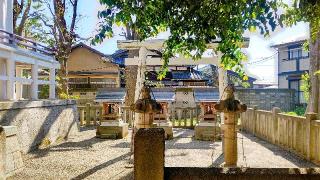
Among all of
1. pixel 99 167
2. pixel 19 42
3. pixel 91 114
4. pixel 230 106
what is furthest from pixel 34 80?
pixel 230 106

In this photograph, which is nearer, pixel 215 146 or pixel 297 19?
pixel 297 19

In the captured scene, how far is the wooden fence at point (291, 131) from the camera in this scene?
8.28m

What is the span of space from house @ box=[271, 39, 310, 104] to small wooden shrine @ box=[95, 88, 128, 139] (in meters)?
21.4

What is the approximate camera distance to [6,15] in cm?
1369

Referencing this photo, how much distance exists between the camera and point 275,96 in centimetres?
2609

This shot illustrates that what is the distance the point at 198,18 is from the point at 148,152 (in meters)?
2.10

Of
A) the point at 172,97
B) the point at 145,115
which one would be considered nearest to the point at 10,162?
the point at 145,115

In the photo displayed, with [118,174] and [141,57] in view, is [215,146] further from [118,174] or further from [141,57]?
[118,174]

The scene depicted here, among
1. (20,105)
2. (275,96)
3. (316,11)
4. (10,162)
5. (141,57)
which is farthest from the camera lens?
(275,96)

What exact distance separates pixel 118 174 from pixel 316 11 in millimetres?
4995

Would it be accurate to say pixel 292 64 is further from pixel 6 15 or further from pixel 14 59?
pixel 14 59

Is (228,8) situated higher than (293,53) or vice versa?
(293,53)

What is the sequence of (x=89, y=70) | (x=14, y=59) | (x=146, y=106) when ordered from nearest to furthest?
(x=146, y=106)
(x=14, y=59)
(x=89, y=70)

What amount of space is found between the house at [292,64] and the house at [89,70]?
15519 millimetres
